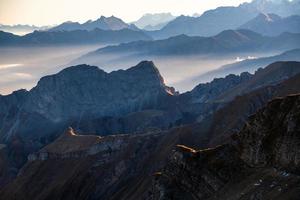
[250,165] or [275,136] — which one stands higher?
[275,136]

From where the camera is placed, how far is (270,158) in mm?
94312

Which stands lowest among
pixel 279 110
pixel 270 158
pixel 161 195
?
pixel 161 195

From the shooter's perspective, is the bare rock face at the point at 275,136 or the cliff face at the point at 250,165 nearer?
the cliff face at the point at 250,165

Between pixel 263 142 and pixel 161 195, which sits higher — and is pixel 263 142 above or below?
above

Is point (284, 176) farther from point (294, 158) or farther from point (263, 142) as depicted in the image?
point (263, 142)

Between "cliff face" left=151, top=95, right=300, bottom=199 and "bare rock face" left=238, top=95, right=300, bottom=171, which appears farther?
"bare rock face" left=238, top=95, right=300, bottom=171

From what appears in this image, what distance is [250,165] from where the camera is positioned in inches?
3868

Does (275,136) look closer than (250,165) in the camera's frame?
Yes

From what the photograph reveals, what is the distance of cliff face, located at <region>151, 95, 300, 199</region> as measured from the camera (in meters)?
87.8

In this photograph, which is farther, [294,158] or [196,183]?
[196,183]

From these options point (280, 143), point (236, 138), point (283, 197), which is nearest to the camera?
point (283, 197)

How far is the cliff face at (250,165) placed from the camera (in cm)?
8781

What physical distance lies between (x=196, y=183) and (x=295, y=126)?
74.9 ft

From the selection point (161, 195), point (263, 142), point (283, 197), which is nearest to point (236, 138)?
point (263, 142)
